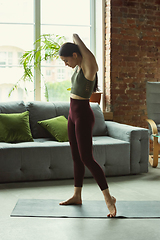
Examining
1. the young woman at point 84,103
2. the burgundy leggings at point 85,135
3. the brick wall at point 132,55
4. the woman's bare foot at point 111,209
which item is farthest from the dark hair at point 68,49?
the brick wall at point 132,55

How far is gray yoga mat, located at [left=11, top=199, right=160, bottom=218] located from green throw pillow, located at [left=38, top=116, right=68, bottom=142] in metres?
1.14

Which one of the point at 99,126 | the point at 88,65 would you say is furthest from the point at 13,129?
the point at 88,65

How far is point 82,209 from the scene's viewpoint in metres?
2.43

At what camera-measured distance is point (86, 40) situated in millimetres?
4980

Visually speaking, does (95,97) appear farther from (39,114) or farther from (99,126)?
(39,114)

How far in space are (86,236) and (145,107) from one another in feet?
10.7

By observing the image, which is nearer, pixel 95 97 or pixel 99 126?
pixel 99 126

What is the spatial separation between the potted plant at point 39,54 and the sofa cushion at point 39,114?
0.65 m

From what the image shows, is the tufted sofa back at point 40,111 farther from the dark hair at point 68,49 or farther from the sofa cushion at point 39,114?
the dark hair at point 68,49

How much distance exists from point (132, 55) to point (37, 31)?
5.07ft

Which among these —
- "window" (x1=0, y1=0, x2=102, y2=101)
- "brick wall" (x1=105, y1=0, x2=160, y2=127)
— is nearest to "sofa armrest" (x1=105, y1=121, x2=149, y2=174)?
"brick wall" (x1=105, y1=0, x2=160, y2=127)

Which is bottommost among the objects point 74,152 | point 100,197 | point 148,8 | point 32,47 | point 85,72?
point 100,197

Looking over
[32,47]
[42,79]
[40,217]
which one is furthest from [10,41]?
[40,217]

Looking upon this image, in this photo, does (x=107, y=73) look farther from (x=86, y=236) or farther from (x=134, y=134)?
(x=86, y=236)
